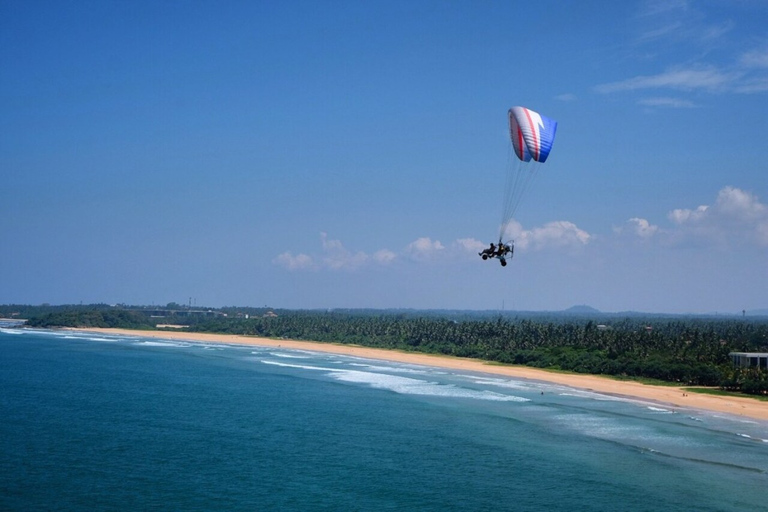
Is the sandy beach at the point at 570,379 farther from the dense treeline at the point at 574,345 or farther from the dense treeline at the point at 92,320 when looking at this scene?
the dense treeline at the point at 92,320

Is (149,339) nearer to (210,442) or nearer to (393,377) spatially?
(393,377)

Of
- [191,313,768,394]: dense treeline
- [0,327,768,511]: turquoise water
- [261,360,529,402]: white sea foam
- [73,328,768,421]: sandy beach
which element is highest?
[191,313,768,394]: dense treeline

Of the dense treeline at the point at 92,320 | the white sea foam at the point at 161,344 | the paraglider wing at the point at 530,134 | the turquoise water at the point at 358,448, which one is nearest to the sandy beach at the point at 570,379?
the turquoise water at the point at 358,448

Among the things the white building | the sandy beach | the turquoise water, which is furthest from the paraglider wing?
the white building

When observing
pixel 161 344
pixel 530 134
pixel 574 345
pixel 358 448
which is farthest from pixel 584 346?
pixel 161 344

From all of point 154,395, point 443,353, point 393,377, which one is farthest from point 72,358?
point 443,353

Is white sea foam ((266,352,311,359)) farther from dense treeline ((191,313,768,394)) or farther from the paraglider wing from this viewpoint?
the paraglider wing
